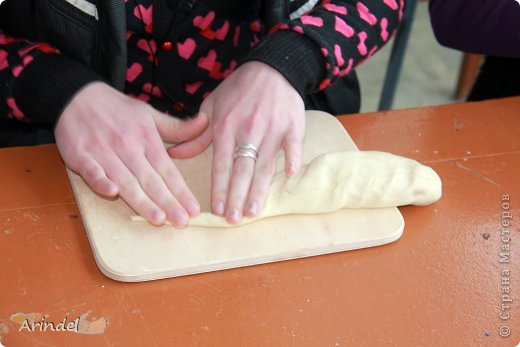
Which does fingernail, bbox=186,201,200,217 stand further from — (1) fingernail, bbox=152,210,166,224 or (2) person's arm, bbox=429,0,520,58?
(2) person's arm, bbox=429,0,520,58

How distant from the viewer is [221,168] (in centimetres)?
80

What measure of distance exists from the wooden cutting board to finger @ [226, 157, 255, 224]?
1.1 inches

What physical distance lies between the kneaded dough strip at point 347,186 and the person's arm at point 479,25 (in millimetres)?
436

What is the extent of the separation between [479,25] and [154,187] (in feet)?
2.39

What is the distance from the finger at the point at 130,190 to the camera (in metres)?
0.75

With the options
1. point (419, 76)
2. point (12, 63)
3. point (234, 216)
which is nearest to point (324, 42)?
point (234, 216)

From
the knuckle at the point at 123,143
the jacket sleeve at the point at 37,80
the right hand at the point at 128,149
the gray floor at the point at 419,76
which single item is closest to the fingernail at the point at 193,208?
the right hand at the point at 128,149

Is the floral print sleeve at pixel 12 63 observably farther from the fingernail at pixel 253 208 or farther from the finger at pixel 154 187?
the fingernail at pixel 253 208

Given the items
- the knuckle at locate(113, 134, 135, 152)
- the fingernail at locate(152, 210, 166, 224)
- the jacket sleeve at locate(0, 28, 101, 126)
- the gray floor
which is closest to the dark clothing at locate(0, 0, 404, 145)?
the jacket sleeve at locate(0, 28, 101, 126)

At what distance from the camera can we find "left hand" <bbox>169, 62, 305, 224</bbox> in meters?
0.78

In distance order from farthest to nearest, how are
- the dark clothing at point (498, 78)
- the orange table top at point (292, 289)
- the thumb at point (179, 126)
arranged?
the dark clothing at point (498, 78)
the thumb at point (179, 126)
the orange table top at point (292, 289)

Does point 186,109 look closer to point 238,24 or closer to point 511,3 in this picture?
point 238,24

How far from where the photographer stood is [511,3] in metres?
1.09

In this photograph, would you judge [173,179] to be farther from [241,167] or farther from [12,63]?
[12,63]
